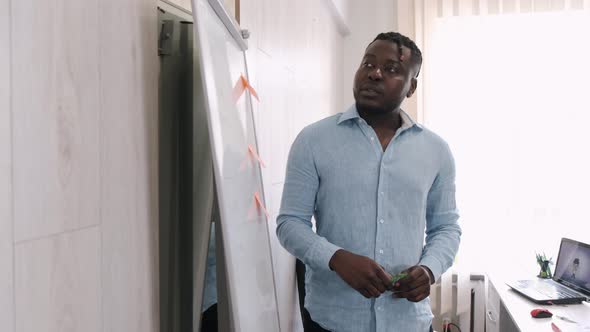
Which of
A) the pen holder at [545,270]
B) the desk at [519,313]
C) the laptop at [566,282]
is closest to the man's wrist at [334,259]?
the desk at [519,313]

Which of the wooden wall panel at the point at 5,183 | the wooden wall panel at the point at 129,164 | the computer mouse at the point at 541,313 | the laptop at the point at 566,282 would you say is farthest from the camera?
the laptop at the point at 566,282

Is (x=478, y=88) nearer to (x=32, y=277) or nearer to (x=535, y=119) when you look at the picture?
(x=535, y=119)

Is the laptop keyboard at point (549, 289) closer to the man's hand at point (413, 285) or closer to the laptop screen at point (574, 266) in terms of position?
the laptop screen at point (574, 266)

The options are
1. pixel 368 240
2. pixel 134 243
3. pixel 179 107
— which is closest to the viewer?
pixel 134 243

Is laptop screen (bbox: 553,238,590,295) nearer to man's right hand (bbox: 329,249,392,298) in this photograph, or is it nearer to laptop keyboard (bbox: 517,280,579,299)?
laptop keyboard (bbox: 517,280,579,299)

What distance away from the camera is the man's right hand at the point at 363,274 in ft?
4.23

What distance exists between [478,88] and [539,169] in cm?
70

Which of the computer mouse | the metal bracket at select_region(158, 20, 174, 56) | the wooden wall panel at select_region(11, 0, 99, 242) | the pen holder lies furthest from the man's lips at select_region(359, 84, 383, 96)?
the pen holder

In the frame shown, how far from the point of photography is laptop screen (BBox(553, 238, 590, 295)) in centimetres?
270

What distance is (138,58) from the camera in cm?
98

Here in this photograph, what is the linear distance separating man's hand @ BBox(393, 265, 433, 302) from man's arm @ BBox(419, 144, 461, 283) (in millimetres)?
166

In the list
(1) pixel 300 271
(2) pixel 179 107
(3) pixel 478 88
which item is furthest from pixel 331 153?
(3) pixel 478 88

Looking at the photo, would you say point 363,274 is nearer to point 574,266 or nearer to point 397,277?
point 397,277

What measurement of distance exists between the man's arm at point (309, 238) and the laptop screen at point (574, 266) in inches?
71.8
